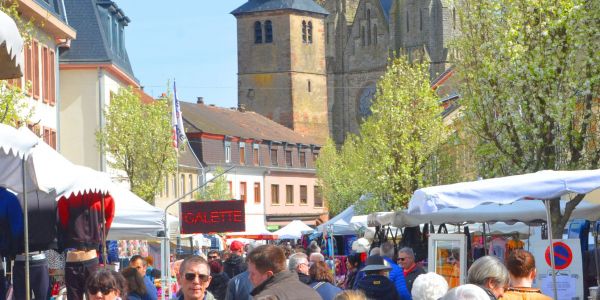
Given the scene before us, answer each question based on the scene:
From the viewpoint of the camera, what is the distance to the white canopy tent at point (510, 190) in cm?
1177

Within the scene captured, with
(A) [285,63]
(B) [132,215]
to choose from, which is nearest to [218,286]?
(B) [132,215]

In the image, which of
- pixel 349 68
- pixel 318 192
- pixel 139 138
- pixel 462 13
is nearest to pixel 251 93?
pixel 349 68

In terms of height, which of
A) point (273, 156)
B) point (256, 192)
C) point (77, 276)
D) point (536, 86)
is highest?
point (273, 156)

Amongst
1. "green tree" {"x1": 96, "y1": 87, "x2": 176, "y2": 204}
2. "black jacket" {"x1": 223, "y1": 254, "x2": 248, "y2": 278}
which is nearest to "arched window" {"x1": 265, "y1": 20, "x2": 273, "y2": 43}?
"green tree" {"x1": 96, "y1": 87, "x2": 176, "y2": 204}

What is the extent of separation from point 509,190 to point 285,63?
108 m

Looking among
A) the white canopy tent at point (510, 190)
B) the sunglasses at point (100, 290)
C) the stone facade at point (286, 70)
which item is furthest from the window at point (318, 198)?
the sunglasses at point (100, 290)

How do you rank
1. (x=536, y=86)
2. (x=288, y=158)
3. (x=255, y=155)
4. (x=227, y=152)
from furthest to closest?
(x=288, y=158)
(x=255, y=155)
(x=227, y=152)
(x=536, y=86)

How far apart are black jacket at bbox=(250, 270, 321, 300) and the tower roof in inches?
4367

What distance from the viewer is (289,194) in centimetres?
9719

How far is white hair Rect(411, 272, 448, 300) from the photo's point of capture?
372 inches

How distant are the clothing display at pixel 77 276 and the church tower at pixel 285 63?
10500cm

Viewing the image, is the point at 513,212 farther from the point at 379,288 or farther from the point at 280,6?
the point at 280,6

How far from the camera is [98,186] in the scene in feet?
35.5

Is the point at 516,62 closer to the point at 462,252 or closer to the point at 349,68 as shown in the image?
the point at 462,252
